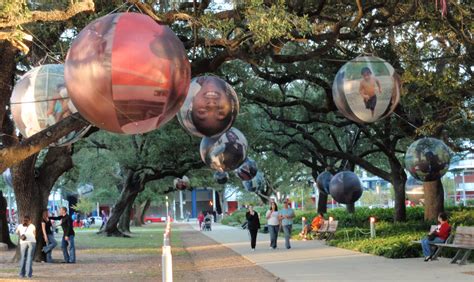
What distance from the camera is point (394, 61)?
16.8m

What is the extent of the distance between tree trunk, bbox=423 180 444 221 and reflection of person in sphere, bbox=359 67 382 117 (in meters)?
Answer: 11.6

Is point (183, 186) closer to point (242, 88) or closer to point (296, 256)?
point (242, 88)

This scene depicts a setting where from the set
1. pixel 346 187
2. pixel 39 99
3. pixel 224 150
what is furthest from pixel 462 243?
pixel 39 99

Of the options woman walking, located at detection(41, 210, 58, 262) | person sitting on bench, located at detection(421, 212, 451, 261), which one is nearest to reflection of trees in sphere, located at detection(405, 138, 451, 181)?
person sitting on bench, located at detection(421, 212, 451, 261)

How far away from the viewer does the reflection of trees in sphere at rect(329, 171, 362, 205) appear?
70.2 feet

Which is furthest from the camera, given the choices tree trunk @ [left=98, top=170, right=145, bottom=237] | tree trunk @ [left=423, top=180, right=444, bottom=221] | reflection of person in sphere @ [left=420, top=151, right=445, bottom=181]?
tree trunk @ [left=98, top=170, right=145, bottom=237]

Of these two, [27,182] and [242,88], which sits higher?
[242,88]

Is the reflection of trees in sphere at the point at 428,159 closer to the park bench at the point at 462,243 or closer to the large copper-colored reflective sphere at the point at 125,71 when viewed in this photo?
the park bench at the point at 462,243

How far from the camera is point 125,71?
535cm

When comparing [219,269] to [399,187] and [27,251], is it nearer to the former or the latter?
[27,251]

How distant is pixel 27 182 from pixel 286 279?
920 centimetres

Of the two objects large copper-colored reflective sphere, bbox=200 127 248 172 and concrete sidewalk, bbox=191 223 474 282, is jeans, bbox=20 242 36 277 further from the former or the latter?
concrete sidewalk, bbox=191 223 474 282

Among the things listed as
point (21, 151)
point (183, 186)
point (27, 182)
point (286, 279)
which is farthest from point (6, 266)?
point (183, 186)

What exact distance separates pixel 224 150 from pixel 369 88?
472 centimetres
